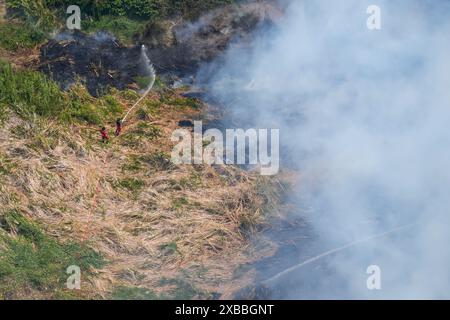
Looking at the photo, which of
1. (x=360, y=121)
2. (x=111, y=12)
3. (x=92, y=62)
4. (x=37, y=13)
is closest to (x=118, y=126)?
(x=92, y=62)

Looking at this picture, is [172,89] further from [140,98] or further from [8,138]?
[8,138]

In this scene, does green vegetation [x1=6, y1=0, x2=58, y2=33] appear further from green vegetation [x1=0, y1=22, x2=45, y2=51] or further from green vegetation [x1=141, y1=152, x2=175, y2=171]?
green vegetation [x1=141, y1=152, x2=175, y2=171]

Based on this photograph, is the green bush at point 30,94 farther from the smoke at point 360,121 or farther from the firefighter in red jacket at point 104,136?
the smoke at point 360,121

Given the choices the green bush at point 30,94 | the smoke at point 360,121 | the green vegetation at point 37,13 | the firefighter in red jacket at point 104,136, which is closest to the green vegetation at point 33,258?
the firefighter in red jacket at point 104,136

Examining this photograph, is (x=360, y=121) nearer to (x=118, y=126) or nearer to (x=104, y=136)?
(x=118, y=126)

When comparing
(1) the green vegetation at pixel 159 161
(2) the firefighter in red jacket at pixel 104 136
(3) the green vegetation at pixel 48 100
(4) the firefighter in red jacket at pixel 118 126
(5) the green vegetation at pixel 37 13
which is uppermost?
(5) the green vegetation at pixel 37 13

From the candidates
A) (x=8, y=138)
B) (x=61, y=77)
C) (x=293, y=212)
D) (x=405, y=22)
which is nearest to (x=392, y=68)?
(x=405, y=22)
